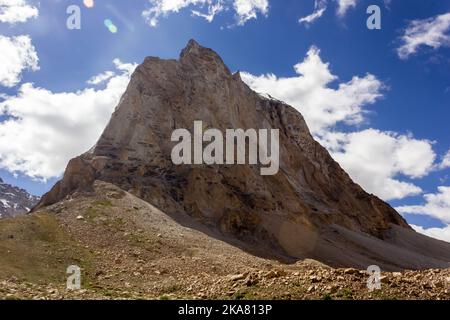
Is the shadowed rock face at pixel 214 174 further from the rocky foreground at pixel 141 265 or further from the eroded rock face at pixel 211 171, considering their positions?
the rocky foreground at pixel 141 265

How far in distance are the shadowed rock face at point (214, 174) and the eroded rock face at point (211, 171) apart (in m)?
0.18

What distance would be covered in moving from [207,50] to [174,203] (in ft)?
163

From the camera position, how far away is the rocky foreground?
20.2 meters

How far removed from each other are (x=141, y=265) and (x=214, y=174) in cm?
3771

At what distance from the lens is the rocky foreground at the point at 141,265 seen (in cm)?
2020

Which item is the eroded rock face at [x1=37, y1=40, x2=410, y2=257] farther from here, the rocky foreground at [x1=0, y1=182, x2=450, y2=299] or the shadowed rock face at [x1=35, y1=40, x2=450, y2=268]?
the rocky foreground at [x1=0, y1=182, x2=450, y2=299]

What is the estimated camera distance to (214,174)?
76.9 m

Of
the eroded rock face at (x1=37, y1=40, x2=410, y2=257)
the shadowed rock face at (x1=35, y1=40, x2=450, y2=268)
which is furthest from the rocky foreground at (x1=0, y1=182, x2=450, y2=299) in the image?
the eroded rock face at (x1=37, y1=40, x2=410, y2=257)

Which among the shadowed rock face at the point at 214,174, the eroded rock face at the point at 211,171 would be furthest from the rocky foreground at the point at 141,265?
the eroded rock face at the point at 211,171

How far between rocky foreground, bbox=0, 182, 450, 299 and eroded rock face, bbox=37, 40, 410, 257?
330 inches

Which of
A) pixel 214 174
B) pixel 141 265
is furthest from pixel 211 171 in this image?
pixel 141 265

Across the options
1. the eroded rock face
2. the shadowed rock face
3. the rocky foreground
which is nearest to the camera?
the rocky foreground

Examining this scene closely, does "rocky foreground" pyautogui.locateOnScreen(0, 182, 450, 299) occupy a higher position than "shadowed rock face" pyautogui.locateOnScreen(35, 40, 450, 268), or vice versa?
"shadowed rock face" pyautogui.locateOnScreen(35, 40, 450, 268)

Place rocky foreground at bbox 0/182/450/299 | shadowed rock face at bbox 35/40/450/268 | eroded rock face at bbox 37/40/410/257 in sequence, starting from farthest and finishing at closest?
eroded rock face at bbox 37/40/410/257 → shadowed rock face at bbox 35/40/450/268 → rocky foreground at bbox 0/182/450/299
